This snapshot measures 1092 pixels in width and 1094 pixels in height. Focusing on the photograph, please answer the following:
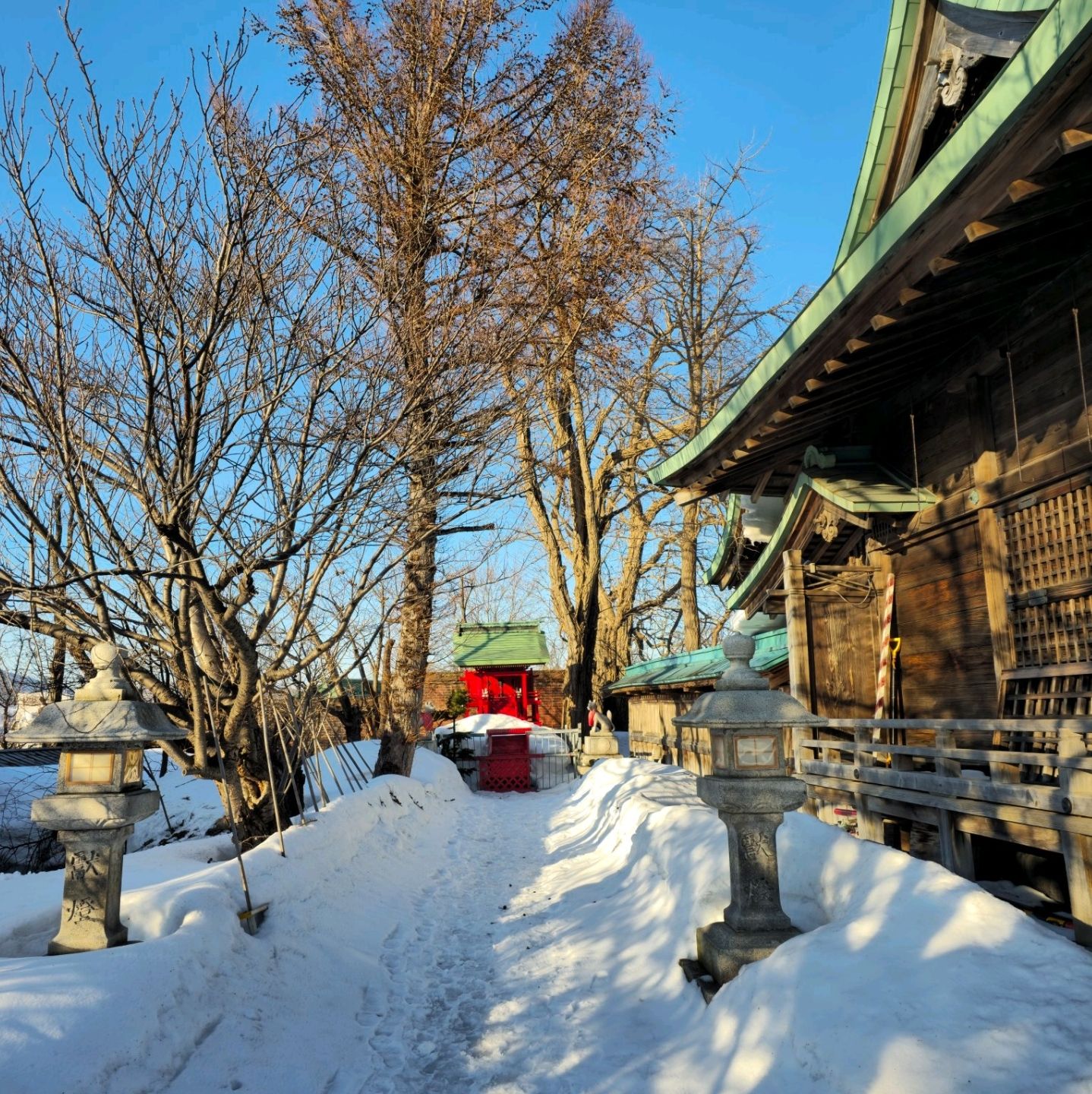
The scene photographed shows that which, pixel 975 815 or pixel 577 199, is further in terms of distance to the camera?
pixel 577 199

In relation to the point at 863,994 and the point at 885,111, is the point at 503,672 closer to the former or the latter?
the point at 885,111

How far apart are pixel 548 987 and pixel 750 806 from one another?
2114 millimetres

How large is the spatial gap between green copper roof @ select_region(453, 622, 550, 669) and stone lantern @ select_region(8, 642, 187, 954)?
23674 mm

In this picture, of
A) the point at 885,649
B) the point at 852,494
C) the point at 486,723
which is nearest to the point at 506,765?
the point at 486,723

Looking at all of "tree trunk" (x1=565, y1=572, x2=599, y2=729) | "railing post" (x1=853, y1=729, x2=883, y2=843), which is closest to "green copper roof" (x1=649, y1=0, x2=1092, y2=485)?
"railing post" (x1=853, y1=729, x2=883, y2=843)

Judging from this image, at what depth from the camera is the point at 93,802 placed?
15.7ft

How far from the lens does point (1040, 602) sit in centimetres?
609

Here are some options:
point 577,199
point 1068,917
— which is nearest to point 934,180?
point 1068,917

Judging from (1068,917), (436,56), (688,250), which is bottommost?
(1068,917)

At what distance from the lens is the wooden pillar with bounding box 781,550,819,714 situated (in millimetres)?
9383

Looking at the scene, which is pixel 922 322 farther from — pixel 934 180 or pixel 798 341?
pixel 934 180

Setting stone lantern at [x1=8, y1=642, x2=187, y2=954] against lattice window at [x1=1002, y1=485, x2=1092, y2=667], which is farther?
lattice window at [x1=1002, y1=485, x2=1092, y2=667]

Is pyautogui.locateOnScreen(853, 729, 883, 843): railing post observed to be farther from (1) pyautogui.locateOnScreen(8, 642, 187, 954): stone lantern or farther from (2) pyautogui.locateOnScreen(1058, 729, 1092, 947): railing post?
(1) pyautogui.locateOnScreen(8, 642, 187, 954): stone lantern

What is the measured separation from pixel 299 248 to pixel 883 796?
6703 millimetres
